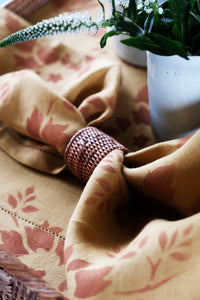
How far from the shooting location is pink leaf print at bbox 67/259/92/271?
0.27 m

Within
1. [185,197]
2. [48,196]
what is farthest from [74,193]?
[185,197]

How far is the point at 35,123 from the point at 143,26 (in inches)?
6.2

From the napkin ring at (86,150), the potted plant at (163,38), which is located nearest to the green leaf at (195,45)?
the potted plant at (163,38)

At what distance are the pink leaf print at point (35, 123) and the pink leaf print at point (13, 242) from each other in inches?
4.2

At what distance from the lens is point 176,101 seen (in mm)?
339

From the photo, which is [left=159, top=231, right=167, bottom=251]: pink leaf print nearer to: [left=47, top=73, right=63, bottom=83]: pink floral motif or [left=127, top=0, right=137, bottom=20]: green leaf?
[left=127, top=0, right=137, bottom=20]: green leaf

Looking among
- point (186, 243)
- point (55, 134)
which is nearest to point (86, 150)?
→ point (55, 134)

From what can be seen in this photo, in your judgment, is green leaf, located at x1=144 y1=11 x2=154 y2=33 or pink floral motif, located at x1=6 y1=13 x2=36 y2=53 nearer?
green leaf, located at x1=144 y1=11 x2=154 y2=33

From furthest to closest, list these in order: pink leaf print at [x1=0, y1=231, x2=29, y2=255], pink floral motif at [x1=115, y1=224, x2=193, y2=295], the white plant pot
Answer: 1. the white plant pot
2. pink leaf print at [x1=0, y1=231, x2=29, y2=255]
3. pink floral motif at [x1=115, y1=224, x2=193, y2=295]

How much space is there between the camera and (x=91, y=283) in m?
0.25

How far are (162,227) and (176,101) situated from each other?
127mm

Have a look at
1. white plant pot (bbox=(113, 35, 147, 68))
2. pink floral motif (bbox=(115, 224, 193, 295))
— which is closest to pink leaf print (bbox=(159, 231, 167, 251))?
pink floral motif (bbox=(115, 224, 193, 295))

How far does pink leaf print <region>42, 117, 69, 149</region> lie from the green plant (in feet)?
0.38

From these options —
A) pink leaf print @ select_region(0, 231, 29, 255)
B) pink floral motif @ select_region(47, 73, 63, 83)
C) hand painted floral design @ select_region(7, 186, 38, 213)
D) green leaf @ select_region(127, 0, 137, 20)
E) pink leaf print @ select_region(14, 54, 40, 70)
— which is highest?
green leaf @ select_region(127, 0, 137, 20)
